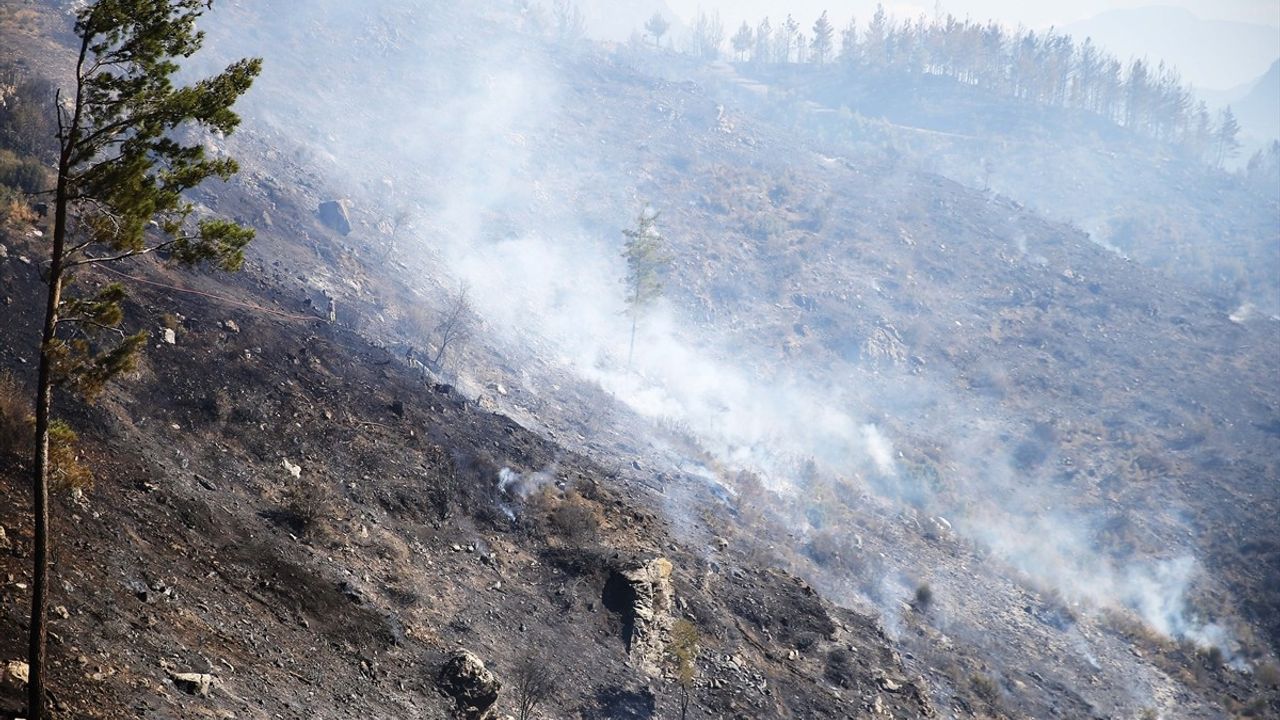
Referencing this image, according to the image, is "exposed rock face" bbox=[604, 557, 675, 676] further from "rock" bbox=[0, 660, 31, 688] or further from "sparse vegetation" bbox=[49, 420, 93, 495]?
"rock" bbox=[0, 660, 31, 688]

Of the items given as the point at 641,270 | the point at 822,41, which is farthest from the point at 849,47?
the point at 641,270

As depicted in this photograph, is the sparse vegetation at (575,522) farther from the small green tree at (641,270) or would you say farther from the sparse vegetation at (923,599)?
the small green tree at (641,270)

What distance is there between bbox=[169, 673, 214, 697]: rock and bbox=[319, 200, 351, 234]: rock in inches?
1666

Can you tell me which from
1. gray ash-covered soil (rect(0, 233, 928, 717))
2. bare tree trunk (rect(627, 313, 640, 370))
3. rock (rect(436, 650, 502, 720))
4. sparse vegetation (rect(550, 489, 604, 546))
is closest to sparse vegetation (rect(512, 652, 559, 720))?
gray ash-covered soil (rect(0, 233, 928, 717))

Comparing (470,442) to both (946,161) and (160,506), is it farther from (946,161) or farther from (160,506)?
(946,161)

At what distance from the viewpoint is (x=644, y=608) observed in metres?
21.8

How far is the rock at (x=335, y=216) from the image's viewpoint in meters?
50.5

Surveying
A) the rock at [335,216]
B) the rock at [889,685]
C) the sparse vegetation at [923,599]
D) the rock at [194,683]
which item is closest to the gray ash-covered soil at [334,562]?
the rock at [889,685]

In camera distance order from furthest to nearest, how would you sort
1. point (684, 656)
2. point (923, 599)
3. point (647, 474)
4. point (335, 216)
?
point (335, 216) → point (647, 474) → point (923, 599) → point (684, 656)

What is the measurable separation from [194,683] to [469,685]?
5839mm

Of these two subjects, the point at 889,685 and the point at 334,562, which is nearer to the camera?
the point at 334,562

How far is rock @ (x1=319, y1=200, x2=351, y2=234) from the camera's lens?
5053 cm

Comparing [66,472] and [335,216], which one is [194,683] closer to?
[66,472]

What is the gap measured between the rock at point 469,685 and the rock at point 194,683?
5123 millimetres
